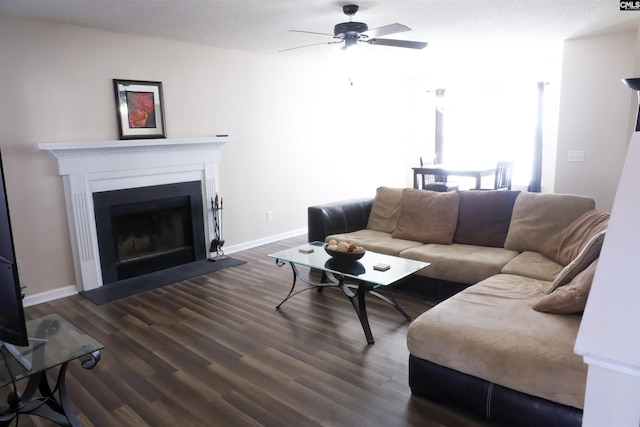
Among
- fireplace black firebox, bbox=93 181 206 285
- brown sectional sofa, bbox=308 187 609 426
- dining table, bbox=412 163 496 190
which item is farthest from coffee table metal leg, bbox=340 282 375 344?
dining table, bbox=412 163 496 190

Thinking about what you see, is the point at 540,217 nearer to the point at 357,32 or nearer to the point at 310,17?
the point at 357,32

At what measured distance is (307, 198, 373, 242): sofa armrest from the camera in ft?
14.3

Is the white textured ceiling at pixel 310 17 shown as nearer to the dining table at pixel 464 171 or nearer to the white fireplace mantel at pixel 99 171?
the white fireplace mantel at pixel 99 171

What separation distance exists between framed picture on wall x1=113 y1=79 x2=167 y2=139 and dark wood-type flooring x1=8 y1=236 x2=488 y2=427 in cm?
168

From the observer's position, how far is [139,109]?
14.4 ft

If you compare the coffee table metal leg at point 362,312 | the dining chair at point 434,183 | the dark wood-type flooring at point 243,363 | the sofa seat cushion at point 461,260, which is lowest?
the dark wood-type flooring at point 243,363

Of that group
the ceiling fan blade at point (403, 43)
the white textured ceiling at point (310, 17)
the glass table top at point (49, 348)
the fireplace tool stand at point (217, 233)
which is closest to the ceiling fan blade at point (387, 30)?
the ceiling fan blade at point (403, 43)

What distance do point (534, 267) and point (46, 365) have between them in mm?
3078

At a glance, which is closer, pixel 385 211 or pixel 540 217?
pixel 540 217

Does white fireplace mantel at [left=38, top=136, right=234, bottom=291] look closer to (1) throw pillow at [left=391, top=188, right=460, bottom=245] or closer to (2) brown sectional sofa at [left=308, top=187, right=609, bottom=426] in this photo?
(2) brown sectional sofa at [left=308, top=187, right=609, bottom=426]

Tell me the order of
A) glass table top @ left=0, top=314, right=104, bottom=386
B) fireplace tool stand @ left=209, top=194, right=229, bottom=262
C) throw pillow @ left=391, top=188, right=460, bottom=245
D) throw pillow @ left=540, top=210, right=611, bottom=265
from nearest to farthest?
glass table top @ left=0, top=314, right=104, bottom=386, throw pillow @ left=540, top=210, right=611, bottom=265, throw pillow @ left=391, top=188, right=460, bottom=245, fireplace tool stand @ left=209, top=194, right=229, bottom=262

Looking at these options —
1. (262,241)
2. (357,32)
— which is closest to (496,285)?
(357,32)

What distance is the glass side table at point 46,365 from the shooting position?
1810 mm

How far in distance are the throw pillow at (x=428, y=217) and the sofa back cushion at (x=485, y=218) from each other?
0.26ft
